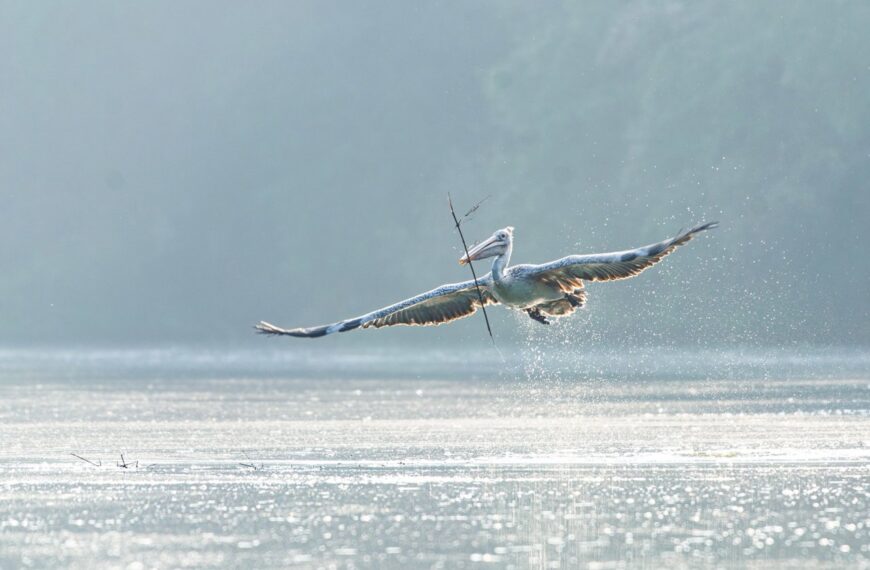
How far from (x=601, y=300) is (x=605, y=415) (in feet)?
229

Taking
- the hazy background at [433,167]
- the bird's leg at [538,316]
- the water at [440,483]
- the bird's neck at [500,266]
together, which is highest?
the hazy background at [433,167]

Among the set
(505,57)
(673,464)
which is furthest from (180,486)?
(505,57)

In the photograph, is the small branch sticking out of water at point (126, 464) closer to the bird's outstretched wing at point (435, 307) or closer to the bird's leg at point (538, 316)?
the bird's outstretched wing at point (435, 307)

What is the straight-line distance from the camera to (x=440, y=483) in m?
31.6

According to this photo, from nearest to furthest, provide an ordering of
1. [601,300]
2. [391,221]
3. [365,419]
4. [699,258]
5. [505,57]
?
[365,419]
[601,300]
[699,258]
[391,221]
[505,57]

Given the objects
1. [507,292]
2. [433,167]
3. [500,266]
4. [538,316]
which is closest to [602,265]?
[507,292]

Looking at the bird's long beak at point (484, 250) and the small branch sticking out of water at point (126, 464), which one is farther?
the small branch sticking out of water at point (126, 464)

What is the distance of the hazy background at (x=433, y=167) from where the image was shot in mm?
139500

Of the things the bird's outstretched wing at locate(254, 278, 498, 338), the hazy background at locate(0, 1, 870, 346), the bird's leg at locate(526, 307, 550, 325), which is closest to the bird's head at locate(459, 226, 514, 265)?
the bird's outstretched wing at locate(254, 278, 498, 338)

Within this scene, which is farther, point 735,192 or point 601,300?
point 735,192

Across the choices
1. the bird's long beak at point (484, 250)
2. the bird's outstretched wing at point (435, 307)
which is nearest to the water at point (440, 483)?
the bird's outstretched wing at point (435, 307)

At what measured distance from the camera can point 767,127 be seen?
531 feet

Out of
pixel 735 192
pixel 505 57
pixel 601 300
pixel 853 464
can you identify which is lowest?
pixel 853 464

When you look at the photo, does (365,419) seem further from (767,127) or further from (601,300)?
(767,127)
